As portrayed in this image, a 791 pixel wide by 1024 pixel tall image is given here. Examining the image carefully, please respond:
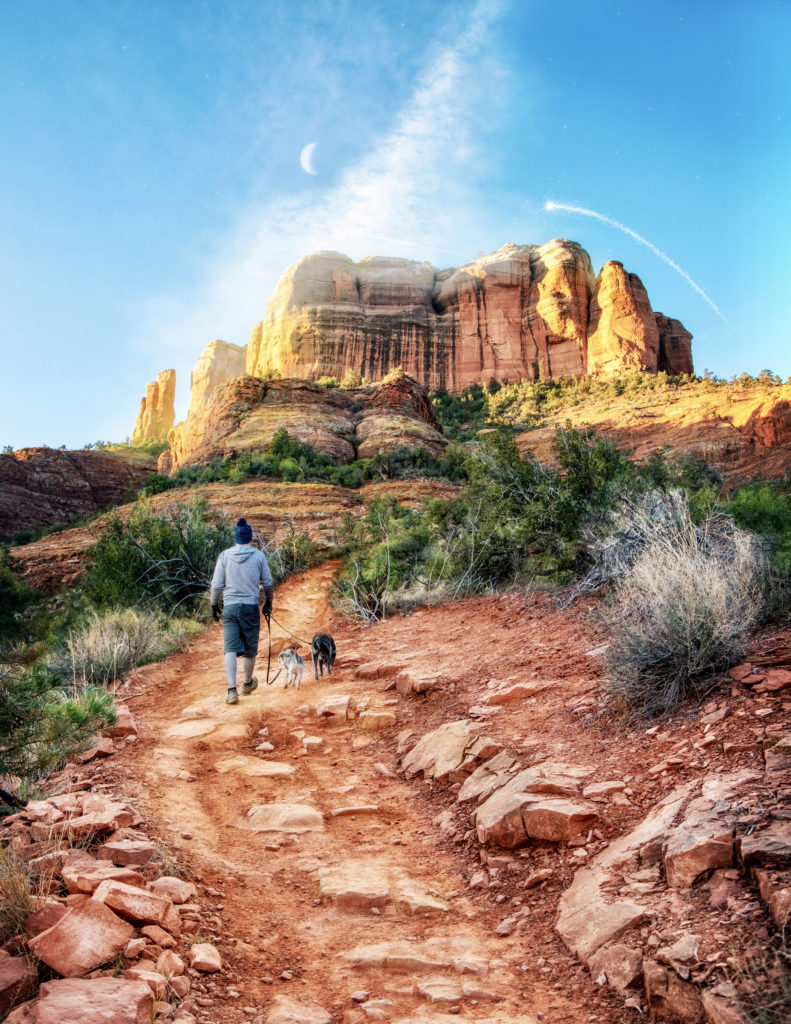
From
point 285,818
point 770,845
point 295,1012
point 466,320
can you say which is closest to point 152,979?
point 295,1012

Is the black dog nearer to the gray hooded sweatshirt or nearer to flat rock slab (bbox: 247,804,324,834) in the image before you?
the gray hooded sweatshirt

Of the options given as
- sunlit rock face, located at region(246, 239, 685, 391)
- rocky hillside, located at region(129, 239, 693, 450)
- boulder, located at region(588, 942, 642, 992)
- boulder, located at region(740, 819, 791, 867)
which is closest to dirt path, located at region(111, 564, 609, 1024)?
boulder, located at region(588, 942, 642, 992)

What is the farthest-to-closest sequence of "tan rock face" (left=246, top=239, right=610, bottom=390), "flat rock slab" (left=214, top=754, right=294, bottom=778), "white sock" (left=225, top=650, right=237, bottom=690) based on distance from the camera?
1. "tan rock face" (left=246, top=239, right=610, bottom=390)
2. "white sock" (left=225, top=650, right=237, bottom=690)
3. "flat rock slab" (left=214, top=754, right=294, bottom=778)

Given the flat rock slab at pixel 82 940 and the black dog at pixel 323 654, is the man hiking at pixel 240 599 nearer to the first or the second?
the black dog at pixel 323 654

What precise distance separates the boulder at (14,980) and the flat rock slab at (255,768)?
9.43 feet

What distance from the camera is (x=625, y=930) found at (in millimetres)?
2449

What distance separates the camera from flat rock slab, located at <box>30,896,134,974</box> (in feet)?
7.29

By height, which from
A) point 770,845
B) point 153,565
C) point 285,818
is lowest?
point 285,818

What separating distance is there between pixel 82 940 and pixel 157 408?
3532 inches

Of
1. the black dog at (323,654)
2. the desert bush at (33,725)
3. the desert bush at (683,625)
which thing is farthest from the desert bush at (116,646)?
the desert bush at (683,625)

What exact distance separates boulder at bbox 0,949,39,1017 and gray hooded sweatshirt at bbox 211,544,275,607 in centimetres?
497

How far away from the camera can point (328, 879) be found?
341 cm

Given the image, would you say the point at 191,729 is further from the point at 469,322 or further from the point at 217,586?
the point at 469,322

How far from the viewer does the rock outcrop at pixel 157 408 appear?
83.8 metres
